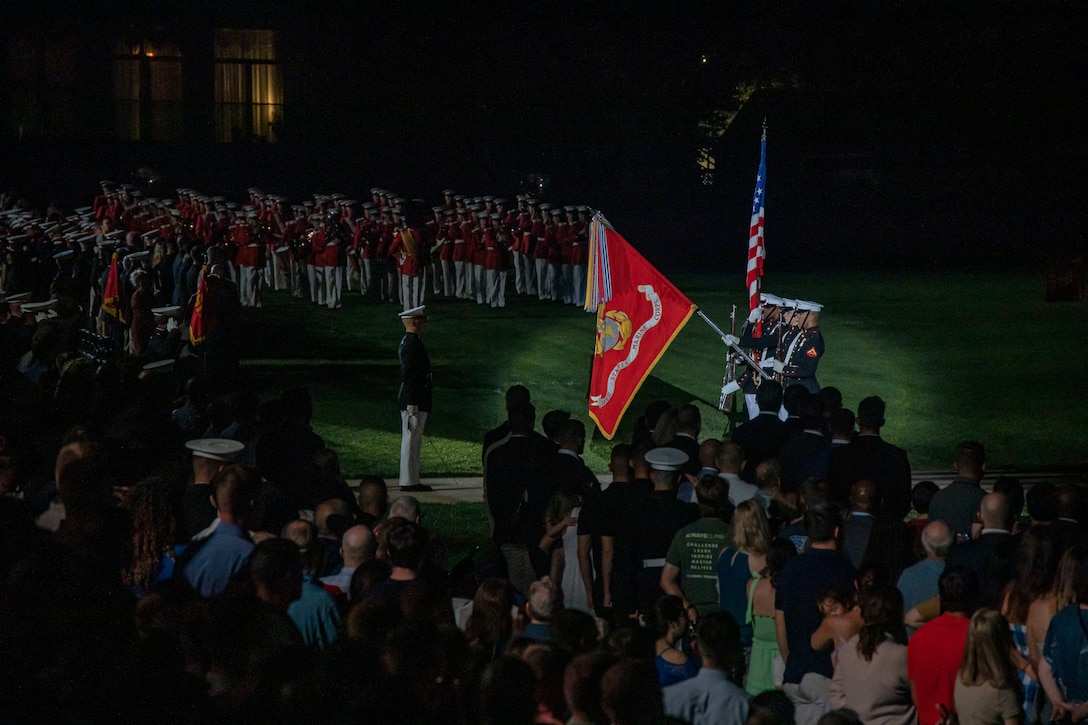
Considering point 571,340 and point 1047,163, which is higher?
point 1047,163

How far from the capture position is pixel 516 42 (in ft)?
141

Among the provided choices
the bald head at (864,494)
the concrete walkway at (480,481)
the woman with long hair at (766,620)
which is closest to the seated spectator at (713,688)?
the woman with long hair at (766,620)

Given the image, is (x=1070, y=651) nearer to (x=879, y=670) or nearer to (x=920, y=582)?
(x=920, y=582)

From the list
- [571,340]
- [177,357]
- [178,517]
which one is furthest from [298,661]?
[571,340]

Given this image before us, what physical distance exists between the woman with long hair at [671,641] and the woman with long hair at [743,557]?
3.12 ft

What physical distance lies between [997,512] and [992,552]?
0.97ft

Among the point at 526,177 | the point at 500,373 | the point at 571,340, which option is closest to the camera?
the point at 500,373

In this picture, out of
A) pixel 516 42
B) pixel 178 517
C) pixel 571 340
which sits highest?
pixel 516 42

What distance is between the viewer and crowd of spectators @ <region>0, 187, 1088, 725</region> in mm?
4809

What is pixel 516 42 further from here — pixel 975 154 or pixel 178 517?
pixel 178 517

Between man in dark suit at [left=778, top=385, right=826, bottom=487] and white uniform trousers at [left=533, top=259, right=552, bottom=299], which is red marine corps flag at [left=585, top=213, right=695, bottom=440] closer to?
man in dark suit at [left=778, top=385, right=826, bottom=487]

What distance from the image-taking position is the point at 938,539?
6.95 metres

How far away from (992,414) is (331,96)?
29.4 meters

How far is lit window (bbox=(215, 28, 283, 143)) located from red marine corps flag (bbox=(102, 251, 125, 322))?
24.6 metres
